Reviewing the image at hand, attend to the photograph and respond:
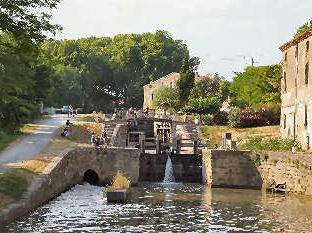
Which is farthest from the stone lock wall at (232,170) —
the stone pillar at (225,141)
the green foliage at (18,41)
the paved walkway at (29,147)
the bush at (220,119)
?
the bush at (220,119)

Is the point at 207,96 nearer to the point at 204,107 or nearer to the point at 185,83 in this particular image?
the point at 185,83

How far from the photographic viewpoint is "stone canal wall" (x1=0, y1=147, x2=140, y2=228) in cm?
3008

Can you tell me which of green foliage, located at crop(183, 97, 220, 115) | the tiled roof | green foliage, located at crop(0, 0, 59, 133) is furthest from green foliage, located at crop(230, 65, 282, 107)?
green foliage, located at crop(0, 0, 59, 133)

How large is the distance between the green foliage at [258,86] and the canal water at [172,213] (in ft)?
119

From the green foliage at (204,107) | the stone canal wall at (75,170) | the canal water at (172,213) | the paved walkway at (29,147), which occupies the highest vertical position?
the green foliage at (204,107)

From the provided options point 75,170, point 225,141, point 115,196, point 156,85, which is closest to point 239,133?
point 225,141

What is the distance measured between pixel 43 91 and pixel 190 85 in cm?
3846

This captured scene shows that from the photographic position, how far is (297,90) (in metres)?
52.9

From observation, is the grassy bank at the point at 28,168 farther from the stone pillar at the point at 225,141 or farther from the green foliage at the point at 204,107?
the green foliage at the point at 204,107

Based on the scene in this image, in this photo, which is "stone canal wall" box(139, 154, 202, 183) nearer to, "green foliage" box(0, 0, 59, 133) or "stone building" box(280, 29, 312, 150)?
"stone building" box(280, 29, 312, 150)

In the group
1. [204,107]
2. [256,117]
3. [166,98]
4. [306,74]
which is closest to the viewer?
[306,74]

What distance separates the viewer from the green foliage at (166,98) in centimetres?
9504

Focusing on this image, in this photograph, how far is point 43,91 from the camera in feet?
199

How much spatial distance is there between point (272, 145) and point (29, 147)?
18370 mm
